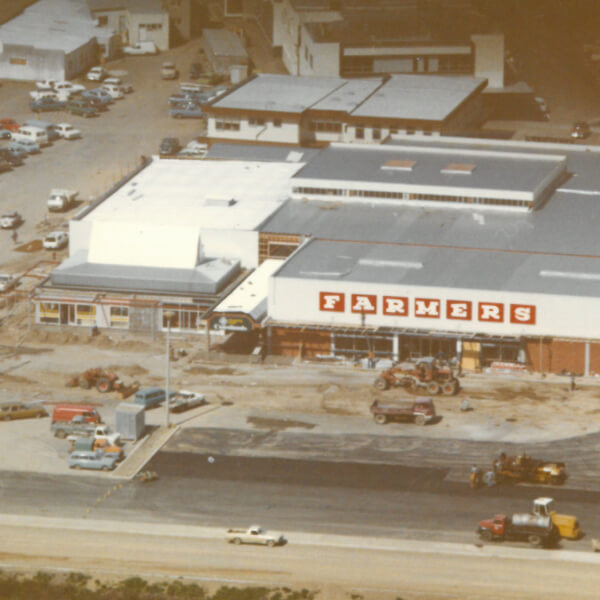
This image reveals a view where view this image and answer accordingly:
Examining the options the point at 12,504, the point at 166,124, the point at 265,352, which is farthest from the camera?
the point at 166,124

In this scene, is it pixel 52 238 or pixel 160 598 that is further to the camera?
pixel 52 238

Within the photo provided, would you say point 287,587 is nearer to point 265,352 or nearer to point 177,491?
point 177,491

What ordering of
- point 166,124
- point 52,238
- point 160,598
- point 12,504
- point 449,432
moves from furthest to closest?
1. point 166,124
2. point 52,238
3. point 449,432
4. point 12,504
5. point 160,598

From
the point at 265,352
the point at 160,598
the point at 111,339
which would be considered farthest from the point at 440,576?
the point at 111,339

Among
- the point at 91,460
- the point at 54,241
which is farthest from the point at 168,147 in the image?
the point at 91,460

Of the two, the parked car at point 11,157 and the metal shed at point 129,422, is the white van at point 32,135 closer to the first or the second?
the parked car at point 11,157

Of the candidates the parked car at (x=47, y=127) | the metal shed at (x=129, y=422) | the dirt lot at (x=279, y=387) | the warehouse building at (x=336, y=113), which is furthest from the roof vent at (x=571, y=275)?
the parked car at (x=47, y=127)
